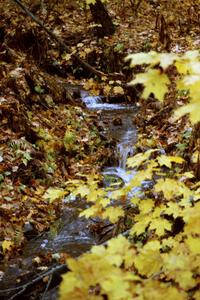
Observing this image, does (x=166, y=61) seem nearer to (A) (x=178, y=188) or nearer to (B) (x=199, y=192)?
(A) (x=178, y=188)

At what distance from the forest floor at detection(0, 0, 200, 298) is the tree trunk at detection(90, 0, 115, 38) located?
12.0 inches

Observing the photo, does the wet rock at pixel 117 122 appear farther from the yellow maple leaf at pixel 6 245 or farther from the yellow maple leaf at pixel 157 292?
the yellow maple leaf at pixel 157 292

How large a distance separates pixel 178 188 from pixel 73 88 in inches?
364

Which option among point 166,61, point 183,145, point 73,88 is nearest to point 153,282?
point 166,61

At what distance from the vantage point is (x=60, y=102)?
10.7 meters

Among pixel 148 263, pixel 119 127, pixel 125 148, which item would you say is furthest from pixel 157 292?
pixel 119 127

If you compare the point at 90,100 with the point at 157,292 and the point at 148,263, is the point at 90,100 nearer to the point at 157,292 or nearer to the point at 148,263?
the point at 148,263

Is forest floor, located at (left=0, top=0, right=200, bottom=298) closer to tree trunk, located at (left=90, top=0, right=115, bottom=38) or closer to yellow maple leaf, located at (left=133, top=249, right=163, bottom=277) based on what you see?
tree trunk, located at (left=90, top=0, right=115, bottom=38)

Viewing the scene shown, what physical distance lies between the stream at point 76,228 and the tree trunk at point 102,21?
175 inches

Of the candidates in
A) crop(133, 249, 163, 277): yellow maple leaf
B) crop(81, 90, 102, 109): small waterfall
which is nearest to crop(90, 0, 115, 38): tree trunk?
crop(81, 90, 102, 109): small waterfall

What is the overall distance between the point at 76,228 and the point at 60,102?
16.1 feet

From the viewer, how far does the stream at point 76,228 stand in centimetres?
547

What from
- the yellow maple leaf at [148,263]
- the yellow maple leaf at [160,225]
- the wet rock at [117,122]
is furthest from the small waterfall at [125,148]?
the yellow maple leaf at [148,263]

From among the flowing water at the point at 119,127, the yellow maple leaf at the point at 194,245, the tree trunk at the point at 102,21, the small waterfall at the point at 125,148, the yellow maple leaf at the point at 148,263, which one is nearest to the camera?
the yellow maple leaf at the point at 194,245
